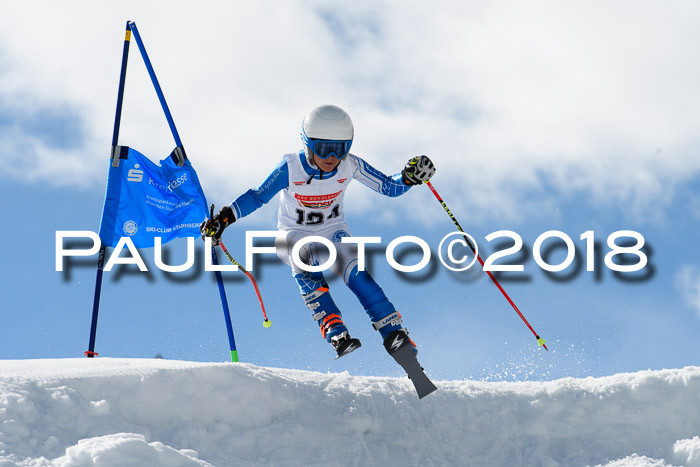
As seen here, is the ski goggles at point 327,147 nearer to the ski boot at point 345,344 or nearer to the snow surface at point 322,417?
the ski boot at point 345,344

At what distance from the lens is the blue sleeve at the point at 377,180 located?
23.4 feet

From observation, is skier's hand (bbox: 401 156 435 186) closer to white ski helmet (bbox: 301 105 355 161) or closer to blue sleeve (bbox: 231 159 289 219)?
white ski helmet (bbox: 301 105 355 161)

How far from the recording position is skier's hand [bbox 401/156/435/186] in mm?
7227

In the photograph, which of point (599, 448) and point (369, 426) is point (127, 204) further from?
point (599, 448)

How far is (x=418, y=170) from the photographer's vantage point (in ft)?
23.7

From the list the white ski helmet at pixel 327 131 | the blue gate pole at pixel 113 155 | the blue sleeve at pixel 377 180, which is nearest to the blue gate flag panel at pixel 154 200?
the blue gate pole at pixel 113 155

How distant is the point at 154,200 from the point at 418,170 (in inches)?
161

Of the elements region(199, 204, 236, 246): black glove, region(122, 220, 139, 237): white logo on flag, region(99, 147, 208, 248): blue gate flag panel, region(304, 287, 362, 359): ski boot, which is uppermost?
region(199, 204, 236, 246): black glove

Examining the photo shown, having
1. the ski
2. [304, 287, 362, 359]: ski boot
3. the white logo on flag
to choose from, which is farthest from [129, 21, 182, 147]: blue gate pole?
the ski

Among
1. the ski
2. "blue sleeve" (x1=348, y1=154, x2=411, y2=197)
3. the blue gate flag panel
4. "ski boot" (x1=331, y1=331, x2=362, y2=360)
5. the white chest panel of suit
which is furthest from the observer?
the blue gate flag panel

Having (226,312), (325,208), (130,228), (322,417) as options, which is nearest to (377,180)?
(325,208)

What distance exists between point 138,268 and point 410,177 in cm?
408

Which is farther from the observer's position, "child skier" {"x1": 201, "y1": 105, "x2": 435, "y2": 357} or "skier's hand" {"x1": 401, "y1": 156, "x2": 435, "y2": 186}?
"skier's hand" {"x1": 401, "y1": 156, "x2": 435, "y2": 186}

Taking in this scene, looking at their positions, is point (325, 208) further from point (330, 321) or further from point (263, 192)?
point (330, 321)
